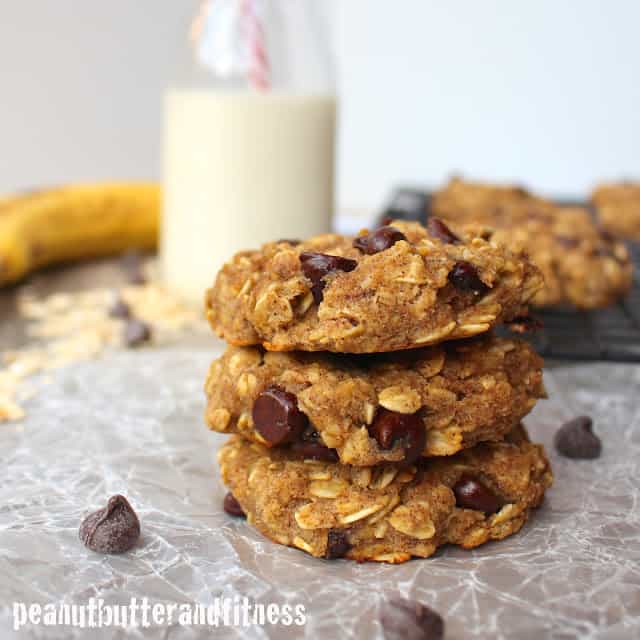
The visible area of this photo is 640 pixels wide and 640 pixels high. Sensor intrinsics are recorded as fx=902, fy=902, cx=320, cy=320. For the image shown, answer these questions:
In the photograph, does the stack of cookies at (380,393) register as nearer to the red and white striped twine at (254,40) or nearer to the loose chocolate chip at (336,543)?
the loose chocolate chip at (336,543)

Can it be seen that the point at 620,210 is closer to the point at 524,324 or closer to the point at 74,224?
the point at 524,324

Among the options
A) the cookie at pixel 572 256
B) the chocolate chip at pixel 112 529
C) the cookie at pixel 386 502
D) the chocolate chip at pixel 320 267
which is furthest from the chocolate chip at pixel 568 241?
the chocolate chip at pixel 112 529

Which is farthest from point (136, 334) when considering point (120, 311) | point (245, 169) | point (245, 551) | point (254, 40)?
point (245, 551)

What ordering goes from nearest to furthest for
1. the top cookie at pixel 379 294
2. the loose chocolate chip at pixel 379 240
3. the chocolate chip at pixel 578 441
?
the top cookie at pixel 379 294
the loose chocolate chip at pixel 379 240
the chocolate chip at pixel 578 441

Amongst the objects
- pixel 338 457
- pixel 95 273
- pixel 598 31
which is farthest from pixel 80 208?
pixel 598 31

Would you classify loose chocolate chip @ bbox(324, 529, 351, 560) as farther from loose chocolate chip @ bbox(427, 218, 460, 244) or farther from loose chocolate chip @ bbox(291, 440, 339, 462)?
loose chocolate chip @ bbox(427, 218, 460, 244)

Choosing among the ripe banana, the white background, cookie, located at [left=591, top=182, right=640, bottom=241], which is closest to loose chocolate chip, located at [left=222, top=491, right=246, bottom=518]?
the ripe banana

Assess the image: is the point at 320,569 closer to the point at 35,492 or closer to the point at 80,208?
the point at 35,492
